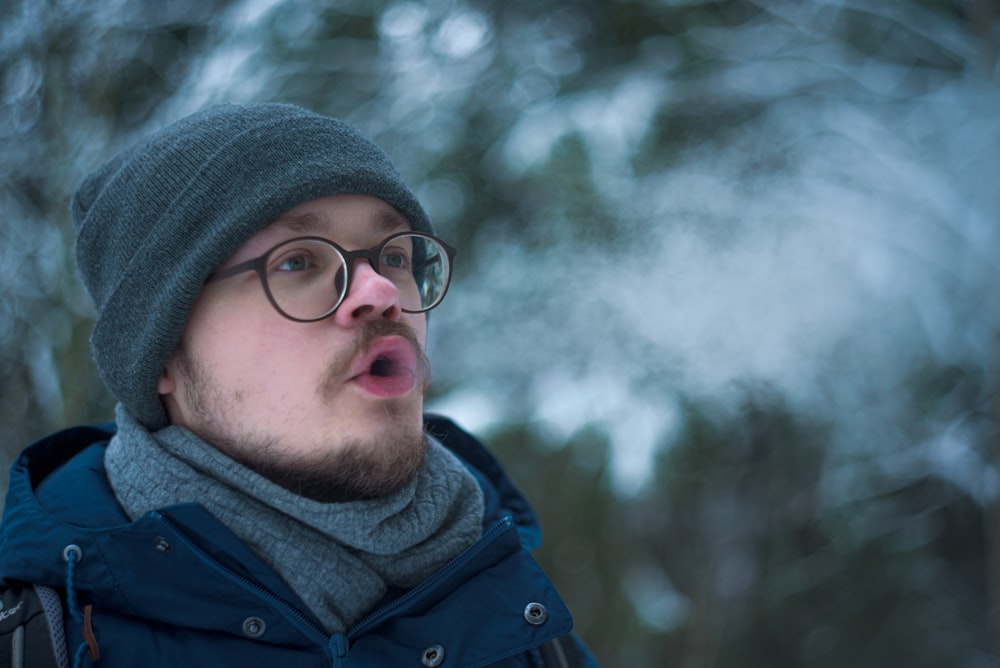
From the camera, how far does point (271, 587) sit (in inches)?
43.1

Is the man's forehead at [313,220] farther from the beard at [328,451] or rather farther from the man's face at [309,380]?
the beard at [328,451]

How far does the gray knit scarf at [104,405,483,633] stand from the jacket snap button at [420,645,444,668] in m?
0.14

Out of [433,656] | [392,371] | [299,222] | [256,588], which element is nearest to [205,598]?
[256,588]

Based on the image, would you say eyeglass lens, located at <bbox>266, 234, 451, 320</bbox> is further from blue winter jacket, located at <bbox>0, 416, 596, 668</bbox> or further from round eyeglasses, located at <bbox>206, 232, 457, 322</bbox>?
blue winter jacket, located at <bbox>0, 416, 596, 668</bbox>

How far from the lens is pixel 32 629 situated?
38.4 inches

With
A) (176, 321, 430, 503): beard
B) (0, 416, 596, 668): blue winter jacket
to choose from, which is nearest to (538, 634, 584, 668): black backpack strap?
(0, 416, 596, 668): blue winter jacket

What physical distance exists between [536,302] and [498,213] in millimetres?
476

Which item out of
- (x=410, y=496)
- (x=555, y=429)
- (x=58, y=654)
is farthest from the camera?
(x=555, y=429)

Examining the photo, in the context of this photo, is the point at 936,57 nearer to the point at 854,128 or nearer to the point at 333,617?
the point at 854,128

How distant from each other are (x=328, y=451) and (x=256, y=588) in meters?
0.23

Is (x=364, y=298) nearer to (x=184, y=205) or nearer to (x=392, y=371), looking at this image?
(x=392, y=371)

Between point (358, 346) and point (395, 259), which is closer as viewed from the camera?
point (358, 346)

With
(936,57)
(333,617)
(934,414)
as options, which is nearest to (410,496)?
(333,617)

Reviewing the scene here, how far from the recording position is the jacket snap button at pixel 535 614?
117 cm
